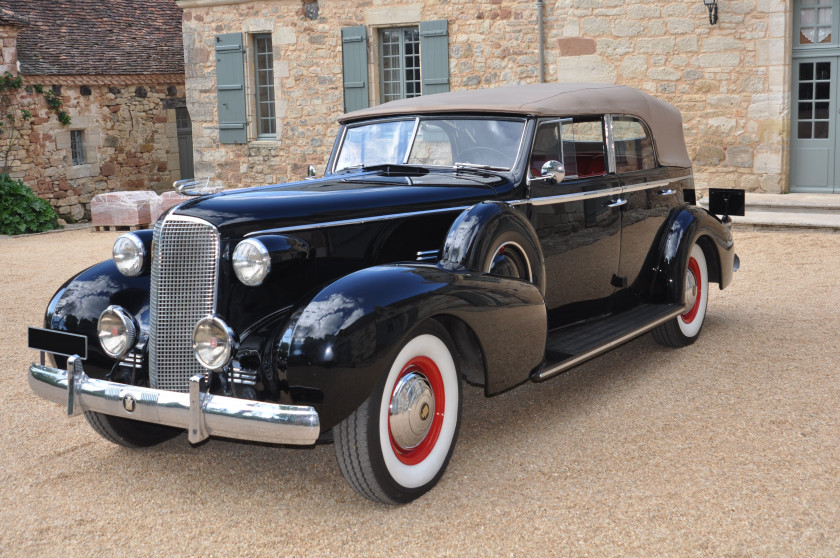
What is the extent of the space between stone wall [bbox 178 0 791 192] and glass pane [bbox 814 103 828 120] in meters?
0.49

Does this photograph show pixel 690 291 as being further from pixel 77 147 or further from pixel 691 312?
pixel 77 147

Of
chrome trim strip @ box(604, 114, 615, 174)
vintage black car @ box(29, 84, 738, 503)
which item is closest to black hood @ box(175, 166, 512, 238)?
vintage black car @ box(29, 84, 738, 503)

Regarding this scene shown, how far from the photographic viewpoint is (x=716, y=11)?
37.0ft

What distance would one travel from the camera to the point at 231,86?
14.5m

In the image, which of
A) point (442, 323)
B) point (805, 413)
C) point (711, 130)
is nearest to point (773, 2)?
point (711, 130)

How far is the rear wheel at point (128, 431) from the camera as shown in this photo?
13.1 ft

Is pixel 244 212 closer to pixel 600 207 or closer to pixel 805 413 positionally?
pixel 600 207

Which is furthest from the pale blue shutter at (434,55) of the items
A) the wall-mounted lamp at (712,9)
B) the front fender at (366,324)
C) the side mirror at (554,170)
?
the front fender at (366,324)

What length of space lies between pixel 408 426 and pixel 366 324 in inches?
20.8

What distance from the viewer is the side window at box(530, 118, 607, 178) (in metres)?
4.76

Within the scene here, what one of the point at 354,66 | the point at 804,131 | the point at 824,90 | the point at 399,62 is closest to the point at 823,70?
the point at 824,90

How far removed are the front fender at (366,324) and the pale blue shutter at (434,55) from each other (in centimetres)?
971

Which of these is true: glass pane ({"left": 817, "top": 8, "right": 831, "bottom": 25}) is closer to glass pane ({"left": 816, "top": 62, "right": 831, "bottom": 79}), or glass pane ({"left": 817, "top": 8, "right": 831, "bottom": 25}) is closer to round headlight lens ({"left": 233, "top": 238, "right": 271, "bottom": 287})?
glass pane ({"left": 816, "top": 62, "right": 831, "bottom": 79})

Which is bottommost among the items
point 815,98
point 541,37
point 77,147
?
point 77,147
